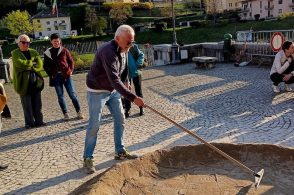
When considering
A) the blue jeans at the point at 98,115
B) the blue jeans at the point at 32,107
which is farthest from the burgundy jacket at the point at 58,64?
the blue jeans at the point at 98,115

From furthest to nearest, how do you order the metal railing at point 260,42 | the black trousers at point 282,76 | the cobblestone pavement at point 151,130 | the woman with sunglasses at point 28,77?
the metal railing at point 260,42, the black trousers at point 282,76, the woman with sunglasses at point 28,77, the cobblestone pavement at point 151,130

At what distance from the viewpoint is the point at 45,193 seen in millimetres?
4891

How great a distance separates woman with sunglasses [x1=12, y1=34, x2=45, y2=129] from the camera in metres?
7.76

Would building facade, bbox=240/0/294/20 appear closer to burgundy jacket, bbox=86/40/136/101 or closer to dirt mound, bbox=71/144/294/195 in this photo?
burgundy jacket, bbox=86/40/136/101

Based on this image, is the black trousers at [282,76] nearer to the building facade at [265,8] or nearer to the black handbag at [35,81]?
the black handbag at [35,81]

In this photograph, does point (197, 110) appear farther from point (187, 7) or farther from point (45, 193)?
point (187, 7)

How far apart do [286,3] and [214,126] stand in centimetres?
6261

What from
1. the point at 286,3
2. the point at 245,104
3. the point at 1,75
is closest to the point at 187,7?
the point at 286,3

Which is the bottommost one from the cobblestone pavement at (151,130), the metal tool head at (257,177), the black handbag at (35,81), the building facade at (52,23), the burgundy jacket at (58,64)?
the cobblestone pavement at (151,130)

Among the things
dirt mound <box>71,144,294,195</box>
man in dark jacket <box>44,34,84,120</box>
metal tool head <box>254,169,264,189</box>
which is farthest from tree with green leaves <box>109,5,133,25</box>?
metal tool head <box>254,169,264,189</box>

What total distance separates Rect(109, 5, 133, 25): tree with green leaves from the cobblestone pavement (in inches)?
2319

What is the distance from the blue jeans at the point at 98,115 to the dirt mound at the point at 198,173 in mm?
968

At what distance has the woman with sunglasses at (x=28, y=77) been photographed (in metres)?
7.76

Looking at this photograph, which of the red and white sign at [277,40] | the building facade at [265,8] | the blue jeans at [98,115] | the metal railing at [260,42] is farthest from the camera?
the building facade at [265,8]
